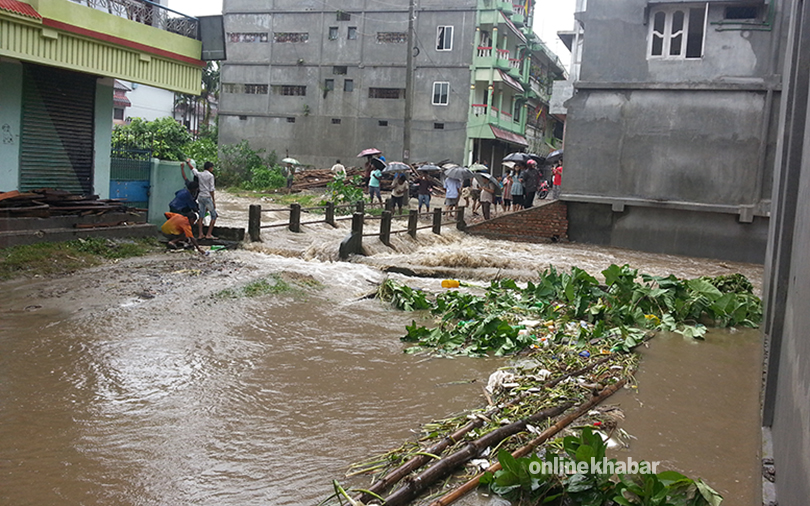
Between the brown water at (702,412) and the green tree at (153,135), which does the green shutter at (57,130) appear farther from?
the green tree at (153,135)

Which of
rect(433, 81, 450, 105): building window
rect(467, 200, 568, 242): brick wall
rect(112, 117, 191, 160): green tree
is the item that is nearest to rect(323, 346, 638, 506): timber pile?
rect(467, 200, 568, 242): brick wall

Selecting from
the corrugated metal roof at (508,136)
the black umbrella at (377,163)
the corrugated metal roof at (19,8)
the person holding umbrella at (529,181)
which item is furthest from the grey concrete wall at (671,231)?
the corrugated metal roof at (508,136)

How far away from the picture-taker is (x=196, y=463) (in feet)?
15.8

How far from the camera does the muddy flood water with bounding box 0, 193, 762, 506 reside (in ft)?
15.3

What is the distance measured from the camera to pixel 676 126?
1825 cm

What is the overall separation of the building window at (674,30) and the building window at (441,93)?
19.8m

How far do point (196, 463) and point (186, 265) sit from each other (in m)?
8.03

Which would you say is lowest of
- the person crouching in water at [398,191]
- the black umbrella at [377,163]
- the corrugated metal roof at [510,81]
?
the person crouching in water at [398,191]

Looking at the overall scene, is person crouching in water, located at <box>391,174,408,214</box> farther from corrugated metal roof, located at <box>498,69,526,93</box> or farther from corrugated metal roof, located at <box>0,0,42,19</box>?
corrugated metal roof, located at <box>498,69,526,93</box>

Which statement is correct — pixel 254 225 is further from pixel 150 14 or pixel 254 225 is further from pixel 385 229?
pixel 150 14

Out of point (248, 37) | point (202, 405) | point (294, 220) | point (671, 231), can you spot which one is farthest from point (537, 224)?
point (248, 37)

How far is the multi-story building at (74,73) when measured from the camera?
41.7 feet

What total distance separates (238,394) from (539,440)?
282cm

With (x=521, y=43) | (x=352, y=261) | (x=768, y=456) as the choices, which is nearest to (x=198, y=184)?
(x=352, y=261)
